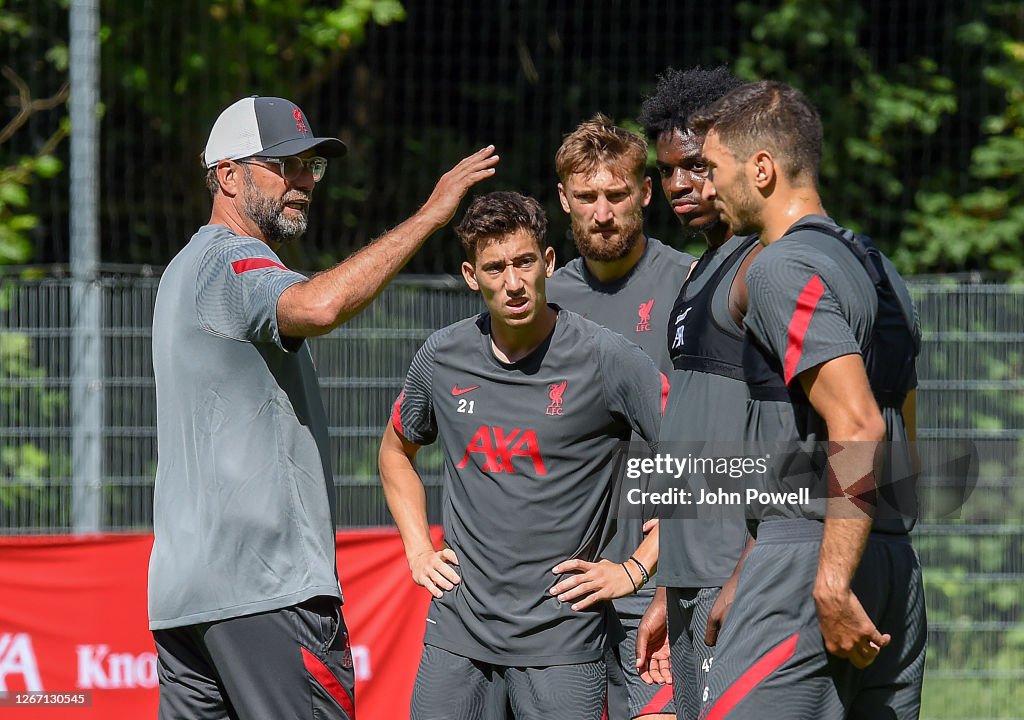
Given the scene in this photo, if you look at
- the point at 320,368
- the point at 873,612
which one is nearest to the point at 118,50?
the point at 320,368

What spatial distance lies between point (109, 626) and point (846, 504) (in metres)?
4.44

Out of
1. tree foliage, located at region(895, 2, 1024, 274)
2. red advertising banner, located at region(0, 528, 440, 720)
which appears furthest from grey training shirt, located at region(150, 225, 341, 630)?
tree foliage, located at region(895, 2, 1024, 274)

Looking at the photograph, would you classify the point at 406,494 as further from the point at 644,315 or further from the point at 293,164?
the point at 293,164

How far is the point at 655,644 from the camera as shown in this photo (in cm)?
437

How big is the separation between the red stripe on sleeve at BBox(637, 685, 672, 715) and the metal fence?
3312 millimetres

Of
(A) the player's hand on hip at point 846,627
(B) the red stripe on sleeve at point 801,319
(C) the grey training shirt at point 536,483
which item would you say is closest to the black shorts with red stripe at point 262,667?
(C) the grey training shirt at point 536,483

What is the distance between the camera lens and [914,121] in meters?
11.3

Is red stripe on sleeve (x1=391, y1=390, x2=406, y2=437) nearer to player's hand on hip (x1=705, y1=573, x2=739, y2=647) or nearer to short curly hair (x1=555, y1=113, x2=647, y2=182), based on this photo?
short curly hair (x1=555, y1=113, x2=647, y2=182)

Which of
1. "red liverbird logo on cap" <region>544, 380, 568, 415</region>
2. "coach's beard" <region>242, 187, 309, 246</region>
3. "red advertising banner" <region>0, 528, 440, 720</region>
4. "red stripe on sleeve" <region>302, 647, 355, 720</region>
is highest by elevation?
"coach's beard" <region>242, 187, 309, 246</region>

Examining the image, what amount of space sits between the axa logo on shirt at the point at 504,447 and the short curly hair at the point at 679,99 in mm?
1225

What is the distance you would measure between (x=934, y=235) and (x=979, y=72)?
1496 mm

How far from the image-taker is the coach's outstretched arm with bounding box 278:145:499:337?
11.7 feet

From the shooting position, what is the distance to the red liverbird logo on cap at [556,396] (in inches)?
170

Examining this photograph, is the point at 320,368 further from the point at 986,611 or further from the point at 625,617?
the point at 986,611
